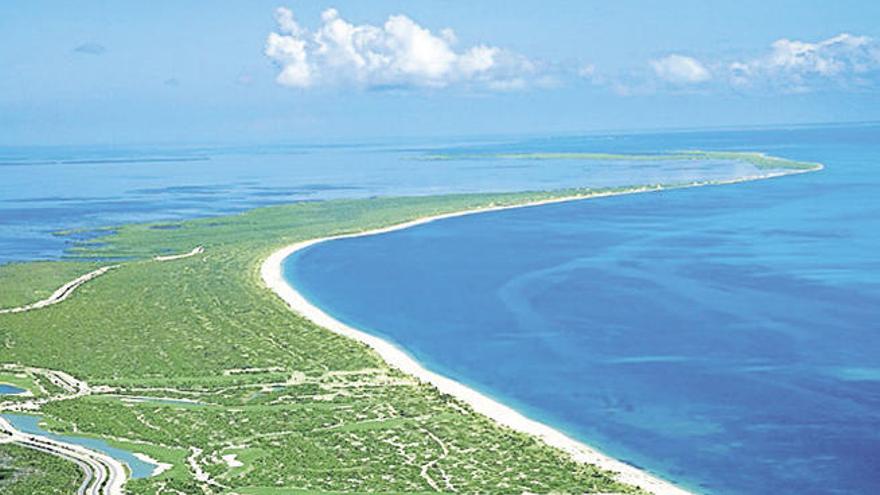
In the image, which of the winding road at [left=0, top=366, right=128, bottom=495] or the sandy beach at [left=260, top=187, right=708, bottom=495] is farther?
the sandy beach at [left=260, top=187, right=708, bottom=495]

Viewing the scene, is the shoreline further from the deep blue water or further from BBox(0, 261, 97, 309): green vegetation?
BBox(0, 261, 97, 309): green vegetation

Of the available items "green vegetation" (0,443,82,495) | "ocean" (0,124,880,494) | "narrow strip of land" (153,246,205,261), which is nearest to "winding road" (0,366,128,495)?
"green vegetation" (0,443,82,495)

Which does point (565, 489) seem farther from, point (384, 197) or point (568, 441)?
point (384, 197)

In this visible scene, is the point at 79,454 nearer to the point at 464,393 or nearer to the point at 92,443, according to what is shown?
the point at 92,443

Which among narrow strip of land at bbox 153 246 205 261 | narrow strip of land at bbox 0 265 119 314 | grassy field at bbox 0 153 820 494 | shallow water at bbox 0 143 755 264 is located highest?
narrow strip of land at bbox 0 265 119 314

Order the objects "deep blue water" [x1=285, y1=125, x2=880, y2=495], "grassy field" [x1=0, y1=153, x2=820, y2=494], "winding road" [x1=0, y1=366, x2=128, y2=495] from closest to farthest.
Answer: "winding road" [x1=0, y1=366, x2=128, y2=495] → "grassy field" [x1=0, y1=153, x2=820, y2=494] → "deep blue water" [x1=285, y1=125, x2=880, y2=495]

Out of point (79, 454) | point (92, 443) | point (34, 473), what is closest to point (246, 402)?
point (92, 443)

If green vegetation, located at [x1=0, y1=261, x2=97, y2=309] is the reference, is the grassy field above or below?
below
